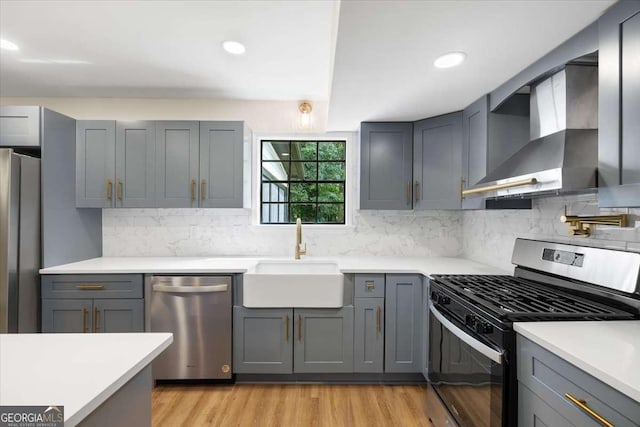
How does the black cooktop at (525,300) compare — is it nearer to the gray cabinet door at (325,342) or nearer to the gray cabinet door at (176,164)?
the gray cabinet door at (325,342)

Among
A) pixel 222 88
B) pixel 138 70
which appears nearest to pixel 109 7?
pixel 138 70

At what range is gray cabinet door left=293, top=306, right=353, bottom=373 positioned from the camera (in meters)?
2.52

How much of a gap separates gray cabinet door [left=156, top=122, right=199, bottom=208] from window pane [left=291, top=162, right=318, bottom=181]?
3.18 feet

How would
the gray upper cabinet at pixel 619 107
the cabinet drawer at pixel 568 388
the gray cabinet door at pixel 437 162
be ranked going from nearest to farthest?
the cabinet drawer at pixel 568 388
the gray upper cabinet at pixel 619 107
the gray cabinet door at pixel 437 162

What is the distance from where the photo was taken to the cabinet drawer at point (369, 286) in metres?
2.54

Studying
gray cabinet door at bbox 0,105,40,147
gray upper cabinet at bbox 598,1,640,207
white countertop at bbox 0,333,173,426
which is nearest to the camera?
white countertop at bbox 0,333,173,426

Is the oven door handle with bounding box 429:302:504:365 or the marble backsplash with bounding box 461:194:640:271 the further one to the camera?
the marble backsplash with bounding box 461:194:640:271

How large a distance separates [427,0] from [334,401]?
8.01 ft

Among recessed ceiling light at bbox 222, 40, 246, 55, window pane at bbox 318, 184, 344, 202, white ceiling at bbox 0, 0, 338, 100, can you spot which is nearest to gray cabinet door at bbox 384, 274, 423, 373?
window pane at bbox 318, 184, 344, 202

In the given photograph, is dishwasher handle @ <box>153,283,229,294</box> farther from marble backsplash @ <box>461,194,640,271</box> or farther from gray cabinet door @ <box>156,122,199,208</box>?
marble backsplash @ <box>461,194,640,271</box>

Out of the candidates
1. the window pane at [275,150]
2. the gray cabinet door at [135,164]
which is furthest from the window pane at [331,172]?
the gray cabinet door at [135,164]

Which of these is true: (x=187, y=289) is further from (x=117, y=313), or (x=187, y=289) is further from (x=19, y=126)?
(x=19, y=126)

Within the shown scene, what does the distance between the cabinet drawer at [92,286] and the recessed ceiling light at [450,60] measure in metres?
2.52

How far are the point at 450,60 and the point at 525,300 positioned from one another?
1.28 metres
